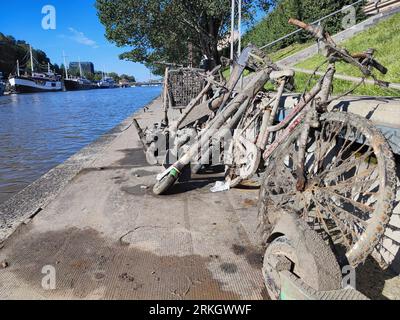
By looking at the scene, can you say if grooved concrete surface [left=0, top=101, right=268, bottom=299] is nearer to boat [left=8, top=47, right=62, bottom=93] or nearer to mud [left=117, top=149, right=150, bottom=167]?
mud [left=117, top=149, right=150, bottom=167]

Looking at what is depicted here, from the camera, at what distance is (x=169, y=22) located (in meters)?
26.6

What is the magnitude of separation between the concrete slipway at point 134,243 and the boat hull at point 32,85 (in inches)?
2866

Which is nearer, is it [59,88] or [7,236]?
[7,236]

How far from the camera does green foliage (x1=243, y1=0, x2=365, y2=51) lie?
17.6 m

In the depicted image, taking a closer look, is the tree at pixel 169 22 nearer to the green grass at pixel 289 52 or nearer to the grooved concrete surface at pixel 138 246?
the green grass at pixel 289 52

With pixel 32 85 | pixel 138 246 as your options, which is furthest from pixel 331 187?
pixel 32 85

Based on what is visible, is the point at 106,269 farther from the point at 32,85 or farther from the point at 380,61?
the point at 32,85

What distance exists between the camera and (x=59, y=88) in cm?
8831

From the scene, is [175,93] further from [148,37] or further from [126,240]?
[148,37]

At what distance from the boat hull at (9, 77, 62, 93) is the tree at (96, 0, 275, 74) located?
4867cm

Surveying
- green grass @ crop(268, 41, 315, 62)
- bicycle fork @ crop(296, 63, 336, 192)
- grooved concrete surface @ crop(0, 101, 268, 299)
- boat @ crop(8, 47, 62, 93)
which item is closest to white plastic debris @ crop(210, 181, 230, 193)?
grooved concrete surface @ crop(0, 101, 268, 299)

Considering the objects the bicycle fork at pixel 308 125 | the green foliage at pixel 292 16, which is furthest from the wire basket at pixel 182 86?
the green foliage at pixel 292 16

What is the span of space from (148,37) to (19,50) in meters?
86.6
